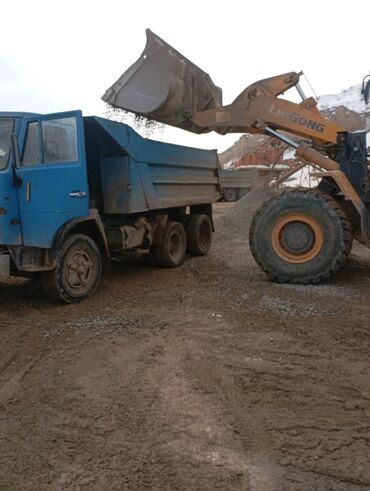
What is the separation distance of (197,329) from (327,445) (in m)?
2.14

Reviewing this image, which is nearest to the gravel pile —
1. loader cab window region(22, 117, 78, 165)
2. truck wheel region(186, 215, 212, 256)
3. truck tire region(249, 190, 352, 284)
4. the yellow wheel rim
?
loader cab window region(22, 117, 78, 165)

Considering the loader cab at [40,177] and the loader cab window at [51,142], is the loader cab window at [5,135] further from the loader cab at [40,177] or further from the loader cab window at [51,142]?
the loader cab window at [51,142]

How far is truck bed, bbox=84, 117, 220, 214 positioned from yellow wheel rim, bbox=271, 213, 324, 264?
2.00 m

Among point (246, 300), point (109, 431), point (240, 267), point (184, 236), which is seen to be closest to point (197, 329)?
point (246, 300)

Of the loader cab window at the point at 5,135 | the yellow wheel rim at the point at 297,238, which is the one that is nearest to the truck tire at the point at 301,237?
the yellow wheel rim at the point at 297,238

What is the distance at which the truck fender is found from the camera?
559 centimetres

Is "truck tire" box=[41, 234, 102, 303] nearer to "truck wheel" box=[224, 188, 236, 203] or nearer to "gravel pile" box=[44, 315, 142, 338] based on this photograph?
"gravel pile" box=[44, 315, 142, 338]

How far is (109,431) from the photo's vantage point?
2.98 meters

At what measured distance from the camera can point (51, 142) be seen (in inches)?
227

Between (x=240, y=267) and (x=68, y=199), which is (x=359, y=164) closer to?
(x=240, y=267)

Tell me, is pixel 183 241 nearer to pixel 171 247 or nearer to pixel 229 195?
pixel 171 247

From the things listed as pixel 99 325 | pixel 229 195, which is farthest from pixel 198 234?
pixel 229 195

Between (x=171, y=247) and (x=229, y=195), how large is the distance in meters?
20.1

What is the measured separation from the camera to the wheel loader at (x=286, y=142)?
6.26 meters
